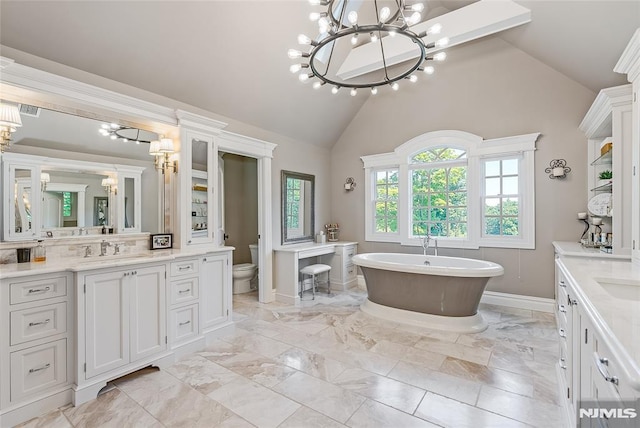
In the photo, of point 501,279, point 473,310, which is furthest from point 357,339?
point 501,279

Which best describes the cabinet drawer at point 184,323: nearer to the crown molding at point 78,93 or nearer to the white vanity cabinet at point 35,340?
the white vanity cabinet at point 35,340

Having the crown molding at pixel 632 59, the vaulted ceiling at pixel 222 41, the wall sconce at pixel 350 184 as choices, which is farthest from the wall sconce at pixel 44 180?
the crown molding at pixel 632 59

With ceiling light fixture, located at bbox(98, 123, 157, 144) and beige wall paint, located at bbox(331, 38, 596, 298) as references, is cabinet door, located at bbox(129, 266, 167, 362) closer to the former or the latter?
ceiling light fixture, located at bbox(98, 123, 157, 144)

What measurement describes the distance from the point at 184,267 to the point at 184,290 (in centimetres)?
23

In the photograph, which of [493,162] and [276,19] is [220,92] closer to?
[276,19]

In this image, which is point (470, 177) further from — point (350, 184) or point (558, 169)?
point (350, 184)

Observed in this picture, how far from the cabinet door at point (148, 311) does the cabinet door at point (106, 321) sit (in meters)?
0.06

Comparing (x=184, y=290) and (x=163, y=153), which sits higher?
(x=163, y=153)

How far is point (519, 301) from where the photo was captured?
420 cm

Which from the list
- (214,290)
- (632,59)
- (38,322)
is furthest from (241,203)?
(632,59)

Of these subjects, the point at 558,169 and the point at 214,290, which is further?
the point at 558,169

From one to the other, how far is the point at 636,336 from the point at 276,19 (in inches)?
148

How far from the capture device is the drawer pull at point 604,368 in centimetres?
94

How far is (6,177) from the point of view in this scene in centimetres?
235
